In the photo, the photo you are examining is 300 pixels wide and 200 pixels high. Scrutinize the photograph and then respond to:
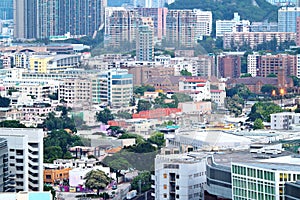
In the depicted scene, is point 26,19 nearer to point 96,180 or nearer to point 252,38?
point 252,38

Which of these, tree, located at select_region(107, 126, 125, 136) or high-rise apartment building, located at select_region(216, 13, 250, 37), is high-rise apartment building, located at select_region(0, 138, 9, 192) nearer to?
tree, located at select_region(107, 126, 125, 136)

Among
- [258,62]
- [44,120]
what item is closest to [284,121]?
[44,120]

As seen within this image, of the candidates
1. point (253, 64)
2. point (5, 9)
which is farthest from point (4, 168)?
point (5, 9)

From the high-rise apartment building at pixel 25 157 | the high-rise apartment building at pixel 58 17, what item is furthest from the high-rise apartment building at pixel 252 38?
the high-rise apartment building at pixel 25 157

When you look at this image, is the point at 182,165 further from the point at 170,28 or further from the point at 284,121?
the point at 170,28

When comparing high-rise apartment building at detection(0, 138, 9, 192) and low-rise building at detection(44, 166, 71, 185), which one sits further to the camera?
low-rise building at detection(44, 166, 71, 185)

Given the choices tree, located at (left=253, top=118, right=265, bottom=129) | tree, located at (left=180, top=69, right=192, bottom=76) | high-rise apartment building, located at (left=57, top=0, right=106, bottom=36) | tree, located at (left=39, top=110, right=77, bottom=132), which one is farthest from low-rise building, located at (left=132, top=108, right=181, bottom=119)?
high-rise apartment building, located at (left=57, top=0, right=106, bottom=36)
